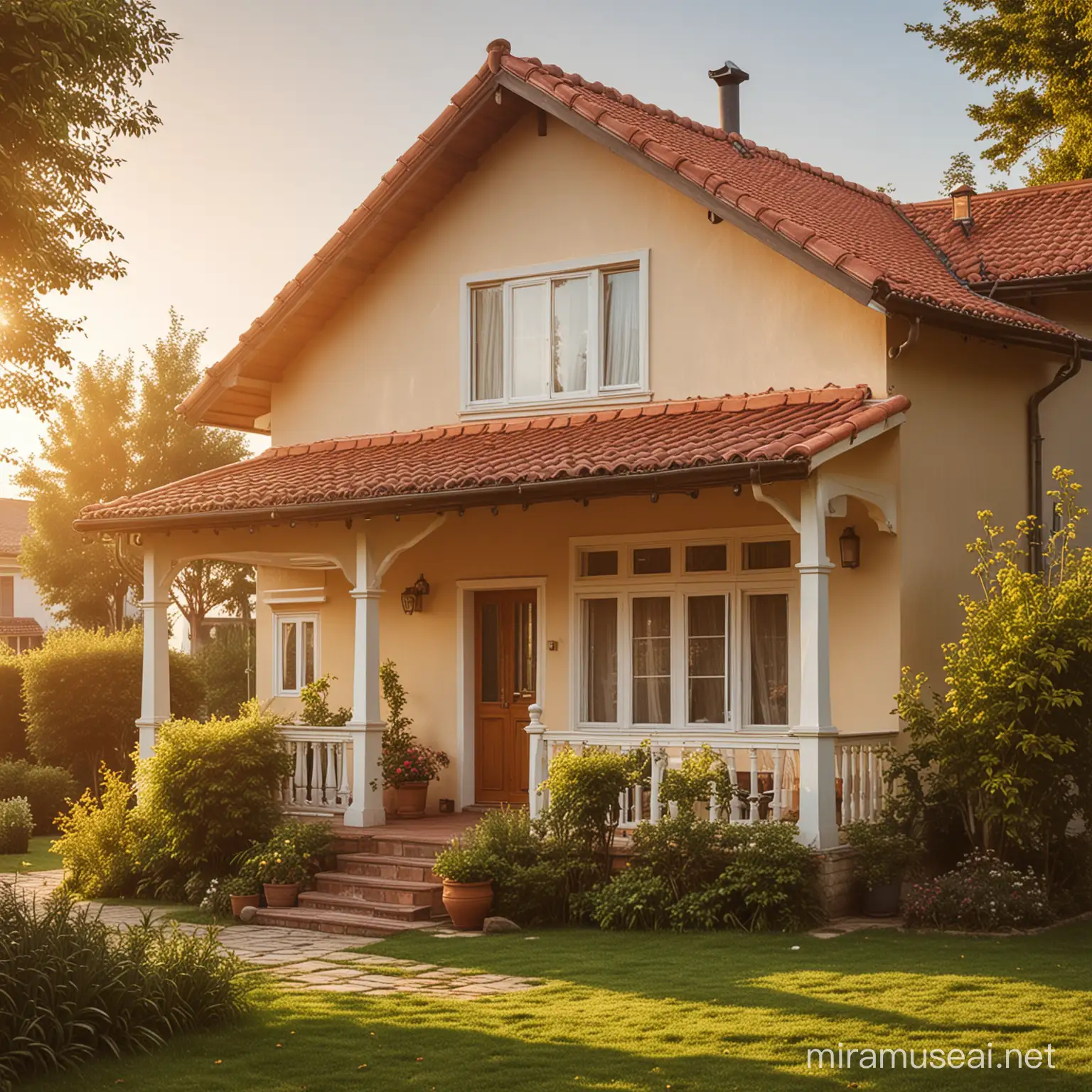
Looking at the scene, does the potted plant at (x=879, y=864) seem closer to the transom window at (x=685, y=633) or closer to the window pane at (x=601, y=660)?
the transom window at (x=685, y=633)

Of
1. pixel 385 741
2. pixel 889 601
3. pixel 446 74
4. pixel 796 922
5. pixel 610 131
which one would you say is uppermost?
pixel 446 74

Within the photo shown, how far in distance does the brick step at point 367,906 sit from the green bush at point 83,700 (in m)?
12.5

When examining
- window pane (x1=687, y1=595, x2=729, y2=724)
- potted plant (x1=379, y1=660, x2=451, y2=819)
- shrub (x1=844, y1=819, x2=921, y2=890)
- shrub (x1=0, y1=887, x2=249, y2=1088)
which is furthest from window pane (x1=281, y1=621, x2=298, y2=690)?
shrub (x1=0, y1=887, x2=249, y2=1088)

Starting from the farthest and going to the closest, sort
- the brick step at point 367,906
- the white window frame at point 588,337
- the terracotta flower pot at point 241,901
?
the white window frame at point 588,337
the terracotta flower pot at point 241,901
the brick step at point 367,906

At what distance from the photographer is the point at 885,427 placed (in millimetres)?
13578

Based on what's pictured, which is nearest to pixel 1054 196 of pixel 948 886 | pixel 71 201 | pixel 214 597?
pixel 948 886

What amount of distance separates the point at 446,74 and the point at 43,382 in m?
7.21

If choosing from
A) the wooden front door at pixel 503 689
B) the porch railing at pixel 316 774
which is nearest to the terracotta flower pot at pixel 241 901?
the porch railing at pixel 316 774

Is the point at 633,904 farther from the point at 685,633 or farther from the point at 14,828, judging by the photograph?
the point at 14,828

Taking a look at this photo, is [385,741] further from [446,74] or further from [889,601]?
[446,74]

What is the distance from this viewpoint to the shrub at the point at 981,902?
11.9 meters

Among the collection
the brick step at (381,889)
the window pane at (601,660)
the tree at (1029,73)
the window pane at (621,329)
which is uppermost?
the tree at (1029,73)

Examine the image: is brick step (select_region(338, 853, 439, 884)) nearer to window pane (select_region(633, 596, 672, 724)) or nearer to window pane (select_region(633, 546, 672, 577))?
window pane (select_region(633, 596, 672, 724))

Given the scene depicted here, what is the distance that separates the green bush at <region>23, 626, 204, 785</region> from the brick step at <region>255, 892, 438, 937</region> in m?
12.8
